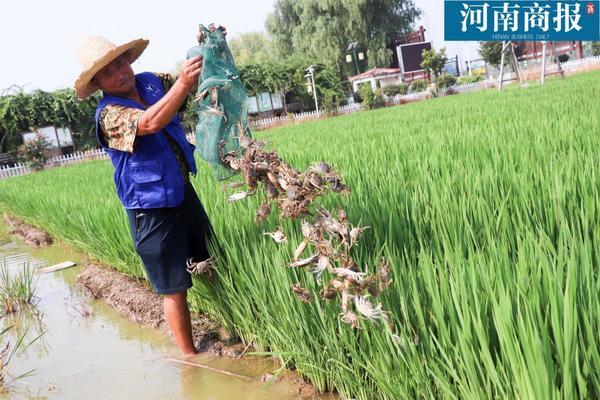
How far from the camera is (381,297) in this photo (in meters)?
1.36

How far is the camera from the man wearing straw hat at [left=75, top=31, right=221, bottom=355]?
1787mm

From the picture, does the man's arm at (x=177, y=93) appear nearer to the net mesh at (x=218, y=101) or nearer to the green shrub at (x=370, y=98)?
the net mesh at (x=218, y=101)

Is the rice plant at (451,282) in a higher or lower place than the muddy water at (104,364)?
higher

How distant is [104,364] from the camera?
221 cm

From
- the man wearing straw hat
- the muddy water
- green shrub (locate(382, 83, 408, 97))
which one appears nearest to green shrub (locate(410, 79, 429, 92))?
green shrub (locate(382, 83, 408, 97))

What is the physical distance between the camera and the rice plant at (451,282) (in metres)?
0.97

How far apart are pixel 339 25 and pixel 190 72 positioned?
27.2 meters

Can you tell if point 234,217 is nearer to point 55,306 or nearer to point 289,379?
point 289,379

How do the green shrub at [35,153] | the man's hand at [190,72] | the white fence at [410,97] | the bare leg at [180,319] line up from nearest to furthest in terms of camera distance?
1. the man's hand at [190,72]
2. the bare leg at [180,319]
3. the green shrub at [35,153]
4. the white fence at [410,97]

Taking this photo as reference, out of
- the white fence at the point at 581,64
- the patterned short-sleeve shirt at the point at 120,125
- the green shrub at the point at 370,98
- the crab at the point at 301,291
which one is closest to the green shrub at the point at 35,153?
the green shrub at the point at 370,98

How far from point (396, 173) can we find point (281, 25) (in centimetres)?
2828

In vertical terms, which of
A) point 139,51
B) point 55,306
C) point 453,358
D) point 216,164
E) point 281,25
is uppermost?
point 281,25

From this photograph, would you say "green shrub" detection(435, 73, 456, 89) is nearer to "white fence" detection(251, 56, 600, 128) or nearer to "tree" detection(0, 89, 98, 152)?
"white fence" detection(251, 56, 600, 128)

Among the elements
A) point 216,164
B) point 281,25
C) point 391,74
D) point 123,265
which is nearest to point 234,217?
point 216,164
